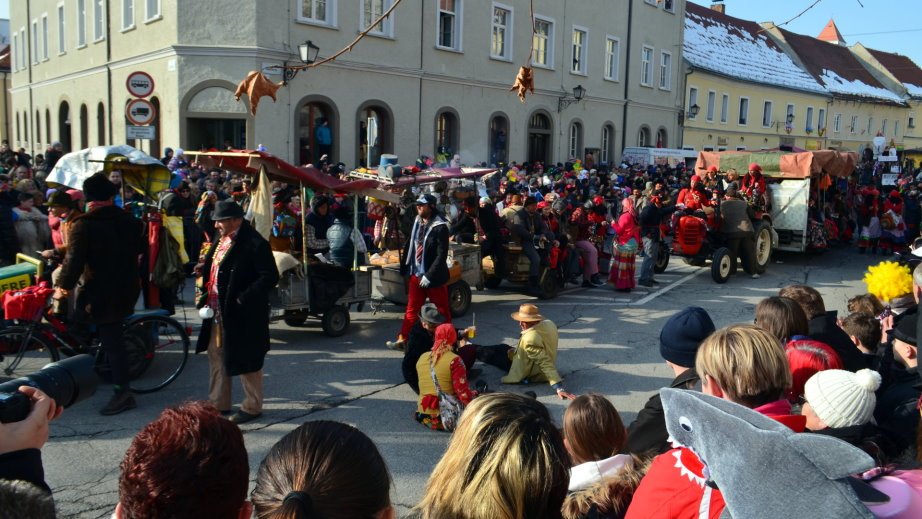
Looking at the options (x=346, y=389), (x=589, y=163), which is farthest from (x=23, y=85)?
(x=346, y=389)

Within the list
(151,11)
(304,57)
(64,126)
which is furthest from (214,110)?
(64,126)

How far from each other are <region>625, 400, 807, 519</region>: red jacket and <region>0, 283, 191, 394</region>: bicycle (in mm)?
5341

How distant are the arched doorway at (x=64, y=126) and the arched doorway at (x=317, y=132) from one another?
12.0 m

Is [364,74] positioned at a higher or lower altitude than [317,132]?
higher

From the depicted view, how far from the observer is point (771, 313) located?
455 cm

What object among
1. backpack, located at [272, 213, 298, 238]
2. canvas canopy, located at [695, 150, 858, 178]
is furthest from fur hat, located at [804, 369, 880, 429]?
canvas canopy, located at [695, 150, 858, 178]

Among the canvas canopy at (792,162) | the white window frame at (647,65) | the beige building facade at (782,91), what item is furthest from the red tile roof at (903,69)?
the canvas canopy at (792,162)

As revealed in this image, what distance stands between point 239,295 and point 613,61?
89.7 feet

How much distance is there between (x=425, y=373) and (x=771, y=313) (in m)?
2.72

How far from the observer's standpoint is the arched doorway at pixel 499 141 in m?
25.6

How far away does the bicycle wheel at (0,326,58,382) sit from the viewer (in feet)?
20.3

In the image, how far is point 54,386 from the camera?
2709 mm

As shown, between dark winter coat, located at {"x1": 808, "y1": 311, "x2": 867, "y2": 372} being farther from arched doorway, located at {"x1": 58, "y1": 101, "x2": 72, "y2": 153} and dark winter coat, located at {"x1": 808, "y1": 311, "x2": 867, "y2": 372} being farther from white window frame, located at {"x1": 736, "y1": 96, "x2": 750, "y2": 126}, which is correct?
white window frame, located at {"x1": 736, "y1": 96, "x2": 750, "y2": 126}

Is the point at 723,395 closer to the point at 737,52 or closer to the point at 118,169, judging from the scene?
the point at 118,169
